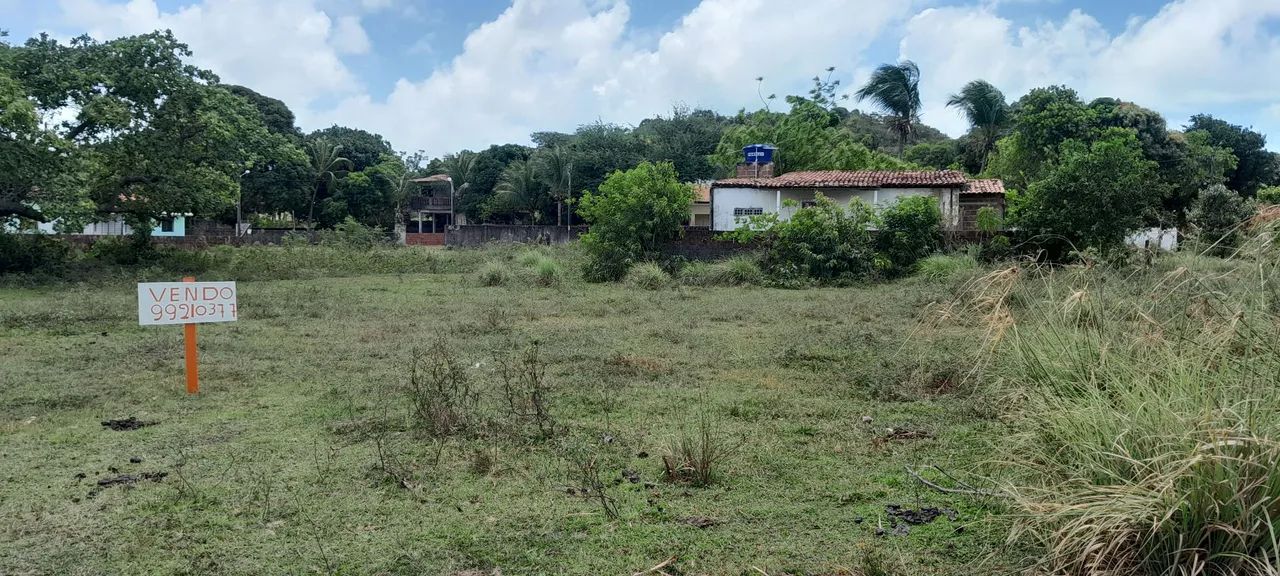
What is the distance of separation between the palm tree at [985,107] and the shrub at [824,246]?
70.7ft

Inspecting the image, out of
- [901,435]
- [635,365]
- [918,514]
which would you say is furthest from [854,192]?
[918,514]

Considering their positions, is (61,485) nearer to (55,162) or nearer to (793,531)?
(793,531)

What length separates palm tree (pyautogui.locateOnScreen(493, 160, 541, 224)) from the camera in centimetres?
4725

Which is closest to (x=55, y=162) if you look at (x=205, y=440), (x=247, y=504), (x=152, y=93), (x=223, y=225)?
(x=152, y=93)

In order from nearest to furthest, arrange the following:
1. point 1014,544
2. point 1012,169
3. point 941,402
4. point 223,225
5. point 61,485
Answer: point 1014,544 → point 61,485 → point 941,402 → point 1012,169 → point 223,225

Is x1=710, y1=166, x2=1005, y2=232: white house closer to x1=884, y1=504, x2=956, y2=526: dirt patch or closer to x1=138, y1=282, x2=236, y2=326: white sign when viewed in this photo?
x1=138, y1=282, x2=236, y2=326: white sign

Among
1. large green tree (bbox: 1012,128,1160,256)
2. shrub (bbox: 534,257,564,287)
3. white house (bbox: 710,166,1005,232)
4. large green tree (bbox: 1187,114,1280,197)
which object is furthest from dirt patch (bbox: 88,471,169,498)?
large green tree (bbox: 1187,114,1280,197)

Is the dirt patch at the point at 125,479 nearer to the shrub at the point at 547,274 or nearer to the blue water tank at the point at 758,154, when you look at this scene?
the shrub at the point at 547,274

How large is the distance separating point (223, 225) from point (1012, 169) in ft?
135

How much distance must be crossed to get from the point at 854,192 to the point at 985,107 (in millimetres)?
16339

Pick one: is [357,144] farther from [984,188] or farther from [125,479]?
[125,479]

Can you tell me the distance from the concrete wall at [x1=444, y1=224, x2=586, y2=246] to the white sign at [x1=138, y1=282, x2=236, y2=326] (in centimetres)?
3184

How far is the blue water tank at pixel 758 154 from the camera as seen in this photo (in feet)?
104

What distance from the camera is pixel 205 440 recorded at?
541 cm
